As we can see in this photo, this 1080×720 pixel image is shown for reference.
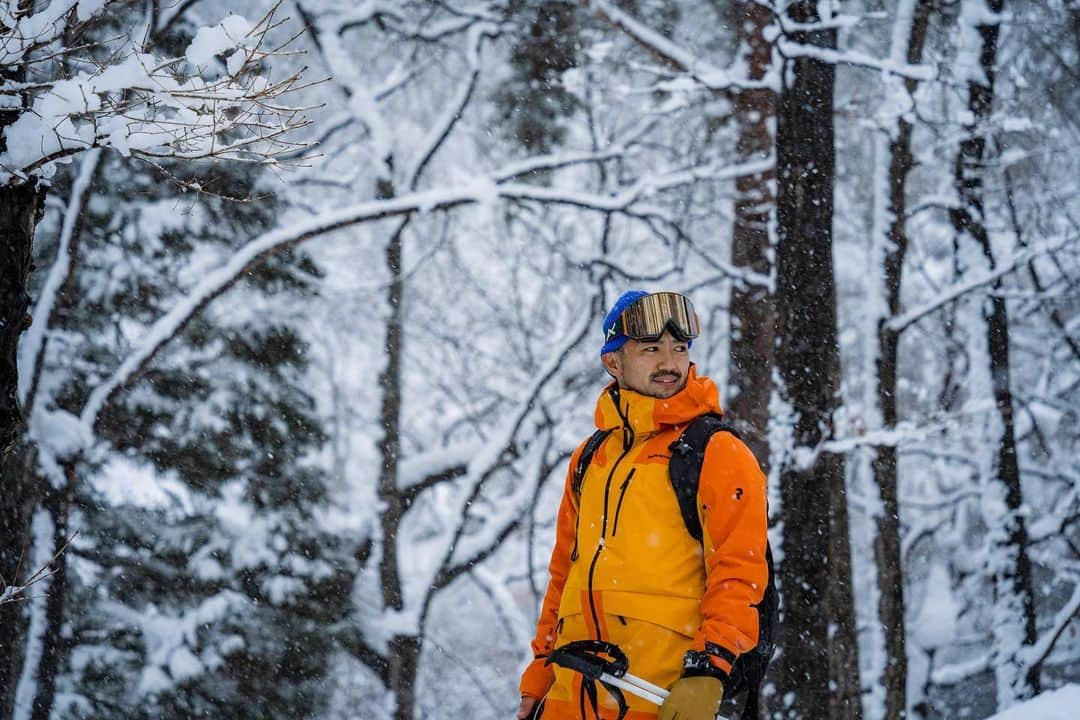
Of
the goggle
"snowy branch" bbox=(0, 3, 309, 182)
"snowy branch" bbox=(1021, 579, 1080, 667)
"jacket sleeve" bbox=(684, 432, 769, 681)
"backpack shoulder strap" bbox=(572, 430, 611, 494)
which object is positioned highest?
"snowy branch" bbox=(0, 3, 309, 182)

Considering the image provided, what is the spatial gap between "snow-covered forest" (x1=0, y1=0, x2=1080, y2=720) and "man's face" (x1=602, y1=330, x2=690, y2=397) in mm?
2047

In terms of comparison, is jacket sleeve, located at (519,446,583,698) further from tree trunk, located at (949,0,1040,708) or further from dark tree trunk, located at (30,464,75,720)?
tree trunk, located at (949,0,1040,708)

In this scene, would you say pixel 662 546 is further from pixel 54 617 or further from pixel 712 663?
pixel 54 617

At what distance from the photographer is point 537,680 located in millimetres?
2752

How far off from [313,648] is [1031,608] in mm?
7137

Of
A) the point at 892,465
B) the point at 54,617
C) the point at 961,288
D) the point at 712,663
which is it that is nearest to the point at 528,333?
the point at 54,617

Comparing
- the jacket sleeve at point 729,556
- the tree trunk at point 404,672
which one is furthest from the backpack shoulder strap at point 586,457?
the tree trunk at point 404,672

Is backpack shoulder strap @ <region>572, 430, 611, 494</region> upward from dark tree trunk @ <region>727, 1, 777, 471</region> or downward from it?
downward

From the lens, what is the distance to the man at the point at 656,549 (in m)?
2.28

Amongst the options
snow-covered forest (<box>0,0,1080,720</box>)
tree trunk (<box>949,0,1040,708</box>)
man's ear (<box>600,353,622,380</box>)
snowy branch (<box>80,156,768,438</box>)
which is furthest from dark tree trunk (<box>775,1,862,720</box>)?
tree trunk (<box>949,0,1040,708</box>)

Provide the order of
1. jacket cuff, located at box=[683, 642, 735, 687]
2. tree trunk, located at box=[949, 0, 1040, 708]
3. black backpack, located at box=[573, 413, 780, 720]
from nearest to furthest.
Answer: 1. jacket cuff, located at box=[683, 642, 735, 687]
2. black backpack, located at box=[573, 413, 780, 720]
3. tree trunk, located at box=[949, 0, 1040, 708]

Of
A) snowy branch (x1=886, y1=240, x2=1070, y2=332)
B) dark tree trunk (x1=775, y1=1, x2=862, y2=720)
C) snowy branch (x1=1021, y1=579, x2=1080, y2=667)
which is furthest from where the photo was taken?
snowy branch (x1=1021, y1=579, x2=1080, y2=667)

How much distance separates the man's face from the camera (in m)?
2.66

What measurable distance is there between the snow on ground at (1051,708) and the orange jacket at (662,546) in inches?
67.7
